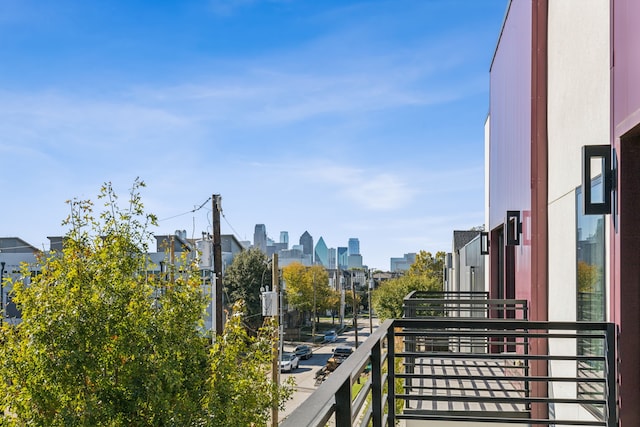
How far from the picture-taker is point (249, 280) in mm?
39531

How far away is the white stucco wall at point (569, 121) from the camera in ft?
16.3

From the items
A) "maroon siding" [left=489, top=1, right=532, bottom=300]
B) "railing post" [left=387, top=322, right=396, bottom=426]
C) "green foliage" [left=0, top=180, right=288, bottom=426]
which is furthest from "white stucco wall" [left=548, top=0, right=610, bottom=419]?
"green foliage" [left=0, top=180, right=288, bottom=426]

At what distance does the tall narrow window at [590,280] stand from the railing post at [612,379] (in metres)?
0.51

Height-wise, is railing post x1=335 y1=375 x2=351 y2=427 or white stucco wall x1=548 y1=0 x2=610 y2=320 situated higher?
white stucco wall x1=548 y1=0 x2=610 y2=320

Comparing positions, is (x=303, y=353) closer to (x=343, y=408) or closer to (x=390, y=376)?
(x=390, y=376)

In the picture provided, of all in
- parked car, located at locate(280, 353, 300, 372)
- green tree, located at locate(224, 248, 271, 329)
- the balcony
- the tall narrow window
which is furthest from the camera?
green tree, located at locate(224, 248, 271, 329)

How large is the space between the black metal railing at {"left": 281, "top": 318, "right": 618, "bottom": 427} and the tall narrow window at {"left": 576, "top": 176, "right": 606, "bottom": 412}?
0.25ft

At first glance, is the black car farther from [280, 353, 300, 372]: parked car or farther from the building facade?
the building facade

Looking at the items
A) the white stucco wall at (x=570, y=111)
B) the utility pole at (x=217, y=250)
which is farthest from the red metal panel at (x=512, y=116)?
the utility pole at (x=217, y=250)

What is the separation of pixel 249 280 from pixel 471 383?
32.7 meters

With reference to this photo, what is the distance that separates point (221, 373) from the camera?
8438 mm

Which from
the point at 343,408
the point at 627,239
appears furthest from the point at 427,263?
the point at 343,408

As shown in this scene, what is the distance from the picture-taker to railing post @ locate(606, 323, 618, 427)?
414 centimetres

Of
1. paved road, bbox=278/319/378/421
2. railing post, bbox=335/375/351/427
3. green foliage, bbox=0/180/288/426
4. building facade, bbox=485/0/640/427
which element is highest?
building facade, bbox=485/0/640/427
